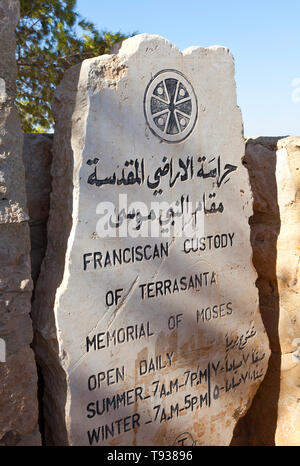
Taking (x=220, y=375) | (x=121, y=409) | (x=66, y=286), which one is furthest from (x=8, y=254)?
(x=220, y=375)

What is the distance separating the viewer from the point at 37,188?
7.79 feet

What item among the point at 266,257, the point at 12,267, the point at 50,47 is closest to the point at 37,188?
the point at 12,267

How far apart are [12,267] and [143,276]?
2.17ft

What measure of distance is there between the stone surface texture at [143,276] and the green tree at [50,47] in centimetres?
392

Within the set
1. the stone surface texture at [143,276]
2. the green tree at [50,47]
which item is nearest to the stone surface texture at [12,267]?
the stone surface texture at [143,276]

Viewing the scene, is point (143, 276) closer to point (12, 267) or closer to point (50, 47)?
point (12, 267)

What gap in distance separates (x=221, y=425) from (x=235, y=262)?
91cm

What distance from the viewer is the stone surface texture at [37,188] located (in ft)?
7.70

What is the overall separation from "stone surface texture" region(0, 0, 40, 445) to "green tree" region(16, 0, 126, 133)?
432cm

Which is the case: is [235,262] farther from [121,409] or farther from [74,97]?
[74,97]

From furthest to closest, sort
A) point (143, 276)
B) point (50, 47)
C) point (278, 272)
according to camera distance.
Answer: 1. point (50, 47)
2. point (278, 272)
3. point (143, 276)

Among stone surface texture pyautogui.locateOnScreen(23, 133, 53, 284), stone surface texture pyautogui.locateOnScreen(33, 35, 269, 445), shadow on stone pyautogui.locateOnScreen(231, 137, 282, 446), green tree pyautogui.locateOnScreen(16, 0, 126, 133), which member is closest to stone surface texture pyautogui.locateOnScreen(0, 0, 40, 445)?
stone surface texture pyautogui.locateOnScreen(33, 35, 269, 445)

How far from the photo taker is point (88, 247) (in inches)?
83.7

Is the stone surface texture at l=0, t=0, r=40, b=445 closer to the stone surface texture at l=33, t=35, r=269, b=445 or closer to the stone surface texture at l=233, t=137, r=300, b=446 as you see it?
the stone surface texture at l=33, t=35, r=269, b=445
